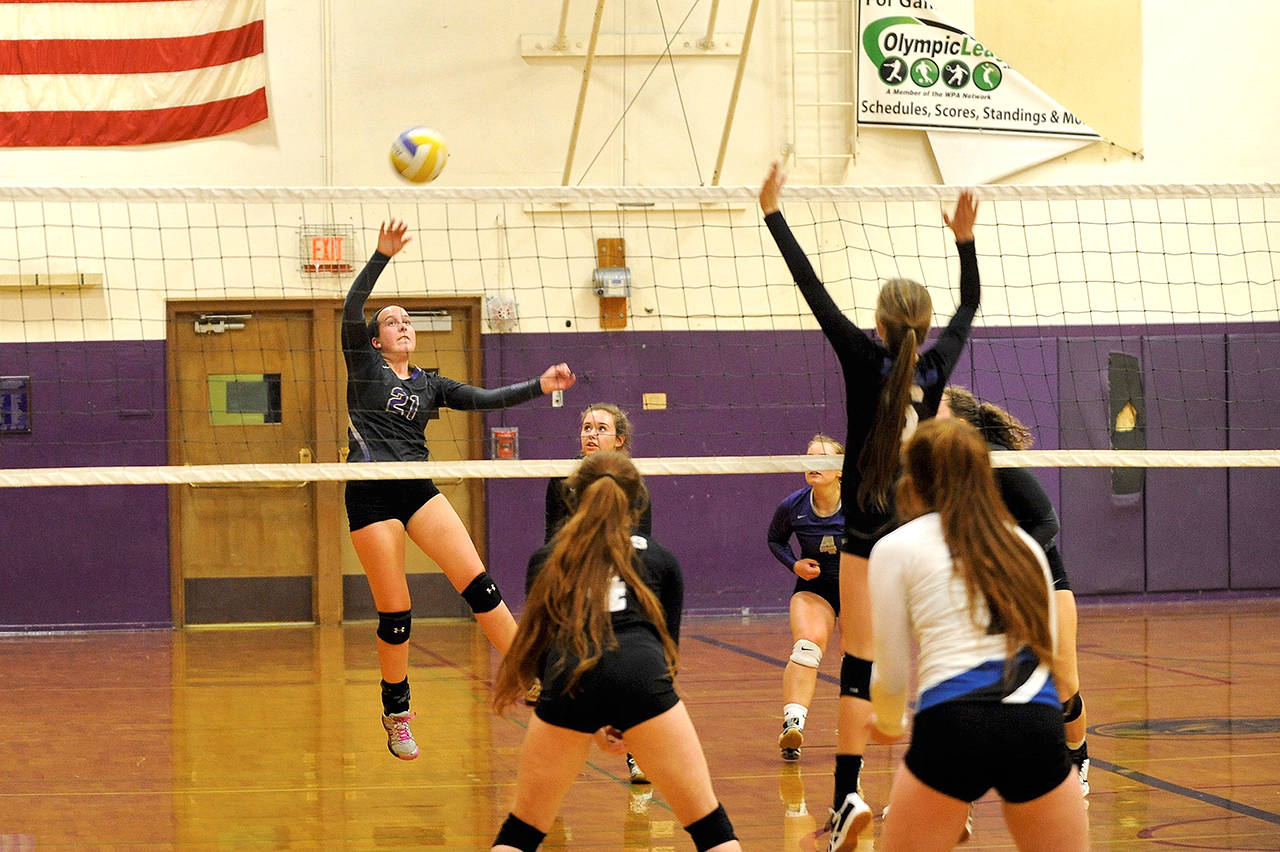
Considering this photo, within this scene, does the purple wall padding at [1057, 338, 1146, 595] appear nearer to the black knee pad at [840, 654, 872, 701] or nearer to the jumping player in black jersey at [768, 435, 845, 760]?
the jumping player in black jersey at [768, 435, 845, 760]

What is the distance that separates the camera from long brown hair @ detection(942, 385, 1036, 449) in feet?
16.9

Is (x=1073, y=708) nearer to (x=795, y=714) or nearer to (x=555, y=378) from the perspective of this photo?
(x=795, y=714)

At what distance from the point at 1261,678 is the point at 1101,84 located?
19.7 ft

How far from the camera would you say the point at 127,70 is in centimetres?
1139

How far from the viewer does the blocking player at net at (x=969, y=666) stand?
2943mm

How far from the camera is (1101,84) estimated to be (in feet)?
40.6

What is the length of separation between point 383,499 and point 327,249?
6.09 m

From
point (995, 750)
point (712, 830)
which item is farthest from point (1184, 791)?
point (995, 750)

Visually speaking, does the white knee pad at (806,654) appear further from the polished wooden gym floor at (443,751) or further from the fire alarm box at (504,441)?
the fire alarm box at (504,441)

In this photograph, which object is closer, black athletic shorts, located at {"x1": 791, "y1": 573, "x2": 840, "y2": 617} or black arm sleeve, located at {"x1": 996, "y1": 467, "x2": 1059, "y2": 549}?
black arm sleeve, located at {"x1": 996, "y1": 467, "x2": 1059, "y2": 549}

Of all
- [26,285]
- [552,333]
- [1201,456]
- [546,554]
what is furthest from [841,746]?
[26,285]

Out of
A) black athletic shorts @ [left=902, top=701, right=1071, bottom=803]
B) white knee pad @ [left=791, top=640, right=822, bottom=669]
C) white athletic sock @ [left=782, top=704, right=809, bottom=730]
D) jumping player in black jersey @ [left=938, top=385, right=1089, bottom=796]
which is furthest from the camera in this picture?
white knee pad @ [left=791, top=640, right=822, bottom=669]

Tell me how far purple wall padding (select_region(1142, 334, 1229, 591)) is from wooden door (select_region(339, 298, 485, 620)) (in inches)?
231

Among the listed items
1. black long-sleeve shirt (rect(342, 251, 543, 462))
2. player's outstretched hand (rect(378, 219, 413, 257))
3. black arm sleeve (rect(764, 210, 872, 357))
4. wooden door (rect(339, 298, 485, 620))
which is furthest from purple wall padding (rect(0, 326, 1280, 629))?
black arm sleeve (rect(764, 210, 872, 357))
